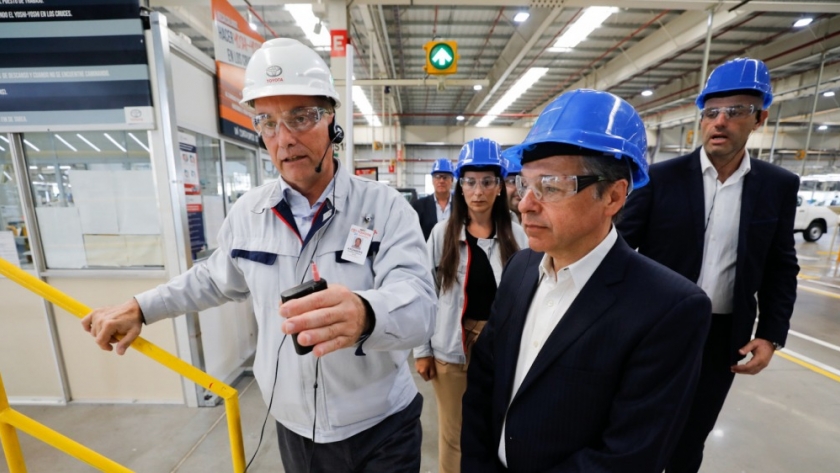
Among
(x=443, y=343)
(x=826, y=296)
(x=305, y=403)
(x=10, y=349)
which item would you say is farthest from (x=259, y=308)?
(x=826, y=296)

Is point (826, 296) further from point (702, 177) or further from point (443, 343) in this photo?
point (443, 343)

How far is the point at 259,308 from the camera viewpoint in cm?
123

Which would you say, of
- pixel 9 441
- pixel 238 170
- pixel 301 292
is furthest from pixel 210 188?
pixel 301 292

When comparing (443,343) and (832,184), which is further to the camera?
(832,184)

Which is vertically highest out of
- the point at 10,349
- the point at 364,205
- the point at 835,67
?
the point at 835,67

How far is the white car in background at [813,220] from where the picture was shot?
36.2 ft

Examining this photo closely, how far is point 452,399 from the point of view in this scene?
6.22 ft

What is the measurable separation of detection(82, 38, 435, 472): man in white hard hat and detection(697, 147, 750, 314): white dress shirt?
4.68 feet

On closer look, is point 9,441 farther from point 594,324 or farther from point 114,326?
point 594,324

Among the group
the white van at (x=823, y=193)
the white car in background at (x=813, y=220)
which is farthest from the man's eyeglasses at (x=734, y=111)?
the white van at (x=823, y=193)

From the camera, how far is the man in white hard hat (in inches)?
45.6

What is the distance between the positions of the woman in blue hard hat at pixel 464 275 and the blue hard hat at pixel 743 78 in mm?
1004

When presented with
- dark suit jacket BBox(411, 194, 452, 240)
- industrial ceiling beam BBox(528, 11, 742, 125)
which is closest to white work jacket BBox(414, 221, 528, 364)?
dark suit jacket BBox(411, 194, 452, 240)

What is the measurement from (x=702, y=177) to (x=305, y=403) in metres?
1.97
